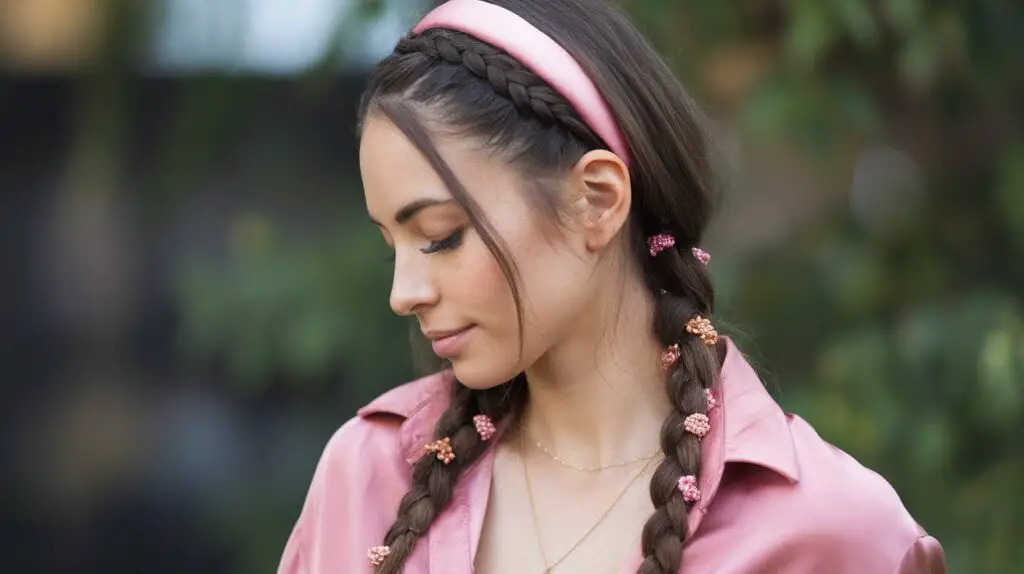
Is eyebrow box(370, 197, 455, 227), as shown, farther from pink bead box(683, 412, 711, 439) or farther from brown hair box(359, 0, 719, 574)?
pink bead box(683, 412, 711, 439)

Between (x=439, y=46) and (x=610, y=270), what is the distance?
0.31 metres

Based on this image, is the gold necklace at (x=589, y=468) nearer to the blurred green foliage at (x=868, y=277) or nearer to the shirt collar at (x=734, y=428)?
the shirt collar at (x=734, y=428)

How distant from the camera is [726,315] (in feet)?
9.04

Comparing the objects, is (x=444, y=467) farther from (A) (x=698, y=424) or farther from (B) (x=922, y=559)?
(B) (x=922, y=559)

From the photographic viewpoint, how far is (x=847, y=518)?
5.01 feet

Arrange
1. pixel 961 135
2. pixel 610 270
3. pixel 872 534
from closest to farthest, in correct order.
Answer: pixel 872 534 → pixel 610 270 → pixel 961 135

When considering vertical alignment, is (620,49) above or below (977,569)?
above

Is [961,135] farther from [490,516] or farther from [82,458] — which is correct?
[82,458]

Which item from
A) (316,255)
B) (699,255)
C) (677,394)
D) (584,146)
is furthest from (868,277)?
(584,146)

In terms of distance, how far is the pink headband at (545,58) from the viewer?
154 cm

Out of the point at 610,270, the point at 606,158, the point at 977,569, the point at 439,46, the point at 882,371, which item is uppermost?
the point at 439,46

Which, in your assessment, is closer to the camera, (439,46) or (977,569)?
(439,46)

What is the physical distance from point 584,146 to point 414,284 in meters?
0.24

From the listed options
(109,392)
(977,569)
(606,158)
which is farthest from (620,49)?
(109,392)
